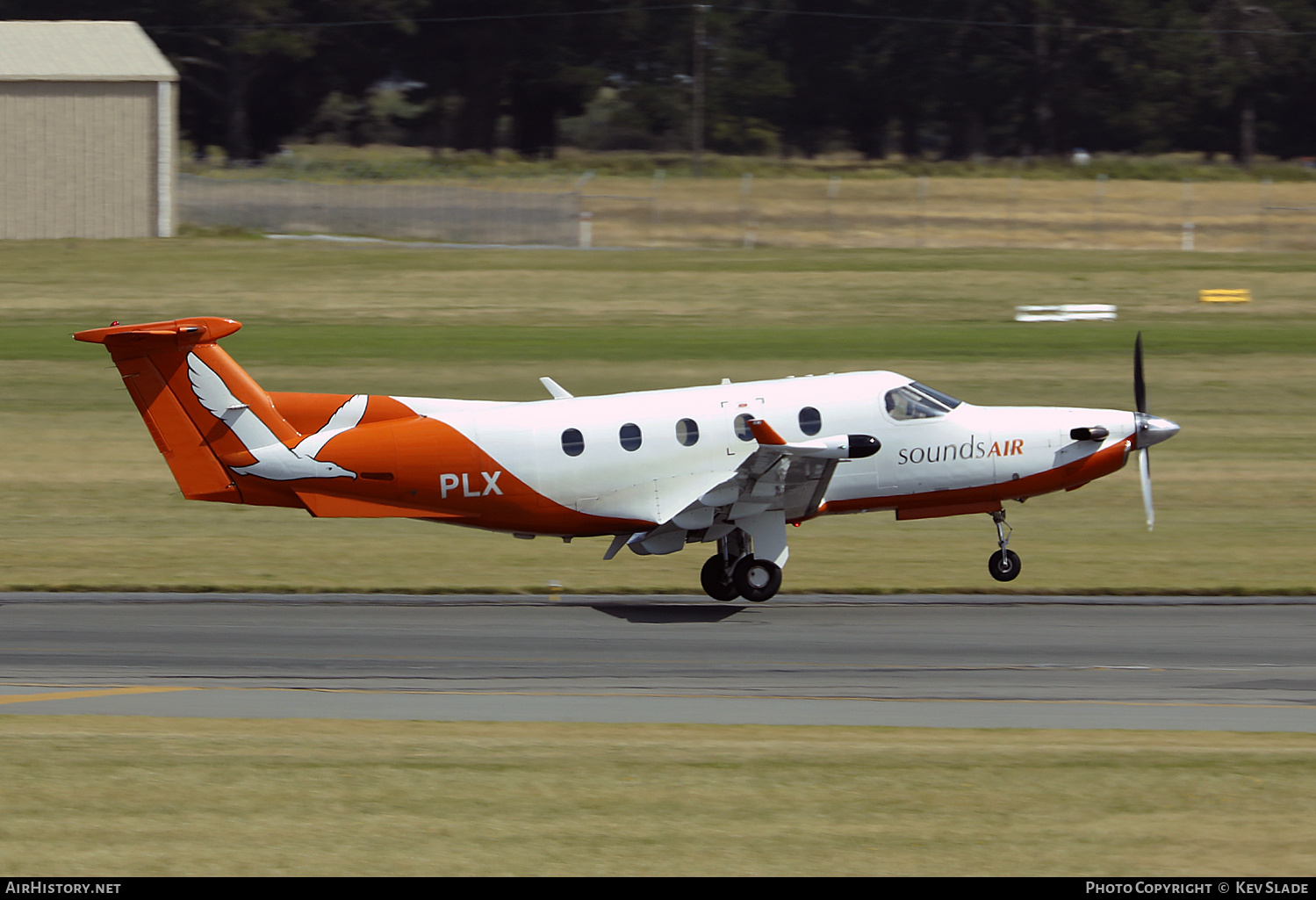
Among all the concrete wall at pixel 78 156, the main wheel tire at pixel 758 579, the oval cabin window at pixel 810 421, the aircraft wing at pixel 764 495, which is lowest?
the main wheel tire at pixel 758 579

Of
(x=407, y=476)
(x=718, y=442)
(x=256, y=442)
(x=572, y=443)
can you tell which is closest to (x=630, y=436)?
(x=572, y=443)

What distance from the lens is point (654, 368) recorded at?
37188 mm

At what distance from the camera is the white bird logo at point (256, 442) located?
18.3 metres

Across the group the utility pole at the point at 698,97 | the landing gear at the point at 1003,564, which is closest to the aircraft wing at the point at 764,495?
the landing gear at the point at 1003,564

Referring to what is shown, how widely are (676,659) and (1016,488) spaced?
552 cm

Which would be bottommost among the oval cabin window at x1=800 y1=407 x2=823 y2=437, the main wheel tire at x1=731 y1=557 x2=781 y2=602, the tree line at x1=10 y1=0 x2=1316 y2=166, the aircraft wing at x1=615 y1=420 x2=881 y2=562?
the main wheel tire at x1=731 y1=557 x2=781 y2=602

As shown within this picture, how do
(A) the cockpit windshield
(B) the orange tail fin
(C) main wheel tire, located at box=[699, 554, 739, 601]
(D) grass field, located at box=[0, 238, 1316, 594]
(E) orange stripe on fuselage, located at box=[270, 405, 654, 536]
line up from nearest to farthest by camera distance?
(B) the orange tail fin → (E) orange stripe on fuselage, located at box=[270, 405, 654, 536] → (C) main wheel tire, located at box=[699, 554, 739, 601] → (A) the cockpit windshield → (D) grass field, located at box=[0, 238, 1316, 594]

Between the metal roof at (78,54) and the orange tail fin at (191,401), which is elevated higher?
the metal roof at (78,54)

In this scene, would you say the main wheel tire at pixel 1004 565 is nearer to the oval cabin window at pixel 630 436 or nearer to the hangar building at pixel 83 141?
the oval cabin window at pixel 630 436

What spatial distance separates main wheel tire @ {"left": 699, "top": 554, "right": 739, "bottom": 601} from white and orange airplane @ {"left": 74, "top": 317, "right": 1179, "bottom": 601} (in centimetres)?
2

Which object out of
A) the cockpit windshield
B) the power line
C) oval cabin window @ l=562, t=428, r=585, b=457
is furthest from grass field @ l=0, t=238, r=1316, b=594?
the power line

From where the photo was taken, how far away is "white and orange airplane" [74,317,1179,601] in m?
18.3

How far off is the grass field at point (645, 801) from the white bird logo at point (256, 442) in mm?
5242

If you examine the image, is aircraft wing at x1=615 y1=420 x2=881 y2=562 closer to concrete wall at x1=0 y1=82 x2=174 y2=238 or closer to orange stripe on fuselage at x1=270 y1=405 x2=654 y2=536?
orange stripe on fuselage at x1=270 y1=405 x2=654 y2=536
